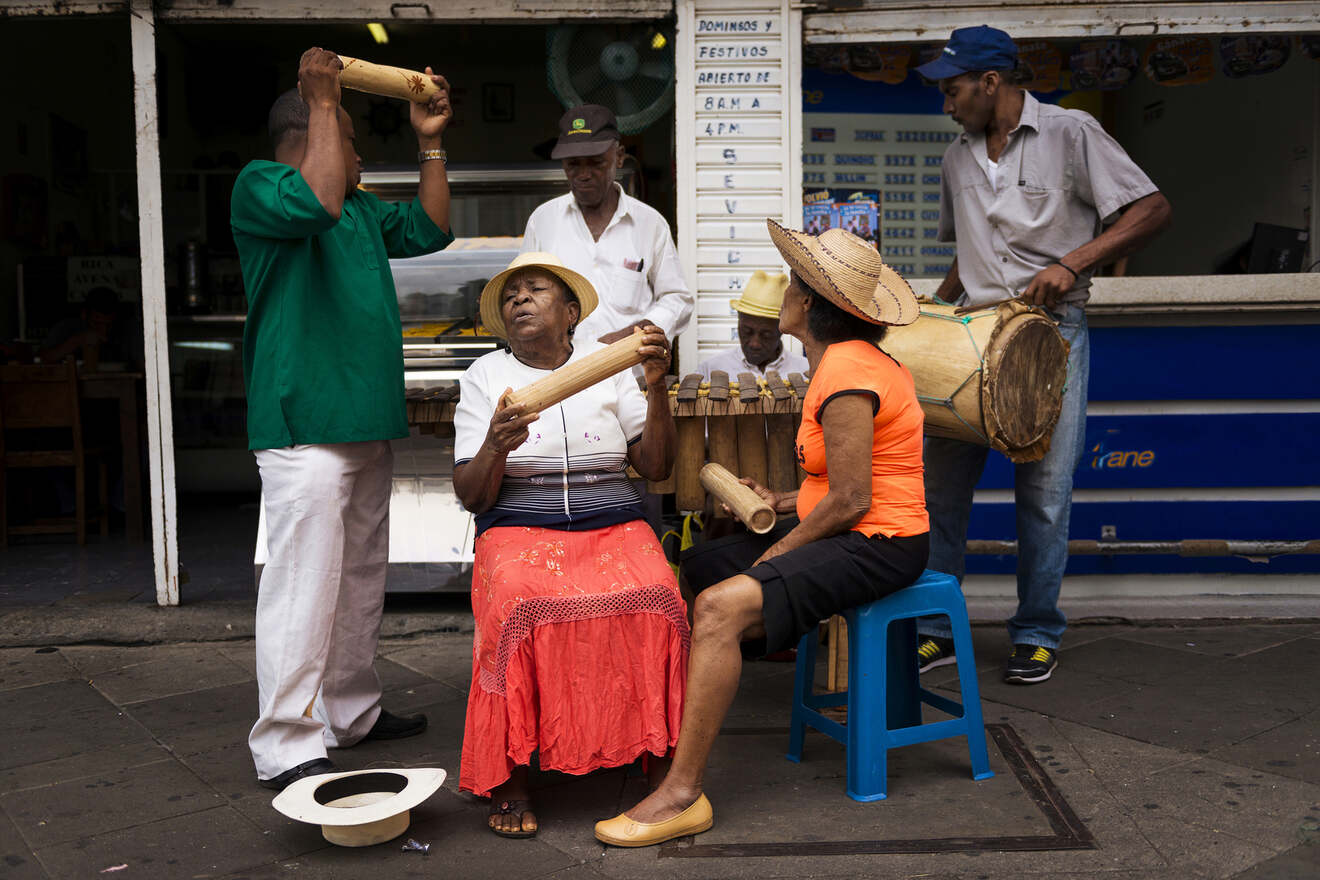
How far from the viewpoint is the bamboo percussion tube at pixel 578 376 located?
2891 mm

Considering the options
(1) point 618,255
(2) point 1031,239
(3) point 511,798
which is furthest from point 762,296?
(3) point 511,798

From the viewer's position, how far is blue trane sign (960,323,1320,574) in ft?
16.2

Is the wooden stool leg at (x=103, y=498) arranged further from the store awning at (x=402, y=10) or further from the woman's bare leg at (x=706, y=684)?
the woman's bare leg at (x=706, y=684)

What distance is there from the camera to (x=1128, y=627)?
4828mm

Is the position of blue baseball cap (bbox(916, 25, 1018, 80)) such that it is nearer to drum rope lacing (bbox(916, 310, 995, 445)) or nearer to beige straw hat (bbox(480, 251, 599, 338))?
drum rope lacing (bbox(916, 310, 995, 445))

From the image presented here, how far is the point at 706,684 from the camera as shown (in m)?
2.77

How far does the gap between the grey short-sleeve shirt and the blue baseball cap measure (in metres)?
0.22

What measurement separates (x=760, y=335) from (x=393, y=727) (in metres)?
2.18

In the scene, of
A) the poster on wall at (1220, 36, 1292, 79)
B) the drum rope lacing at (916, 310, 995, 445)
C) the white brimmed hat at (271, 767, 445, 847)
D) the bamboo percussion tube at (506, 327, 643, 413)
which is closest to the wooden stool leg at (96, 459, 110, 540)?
the white brimmed hat at (271, 767, 445, 847)

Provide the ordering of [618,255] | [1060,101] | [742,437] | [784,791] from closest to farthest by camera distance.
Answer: [784,791] → [742,437] → [618,255] → [1060,101]

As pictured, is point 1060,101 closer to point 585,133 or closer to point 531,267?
point 585,133

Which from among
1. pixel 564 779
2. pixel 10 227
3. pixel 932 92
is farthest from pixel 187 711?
pixel 10 227

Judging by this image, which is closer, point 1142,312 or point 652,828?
point 652,828

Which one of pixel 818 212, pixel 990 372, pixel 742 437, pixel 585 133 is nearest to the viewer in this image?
pixel 990 372
